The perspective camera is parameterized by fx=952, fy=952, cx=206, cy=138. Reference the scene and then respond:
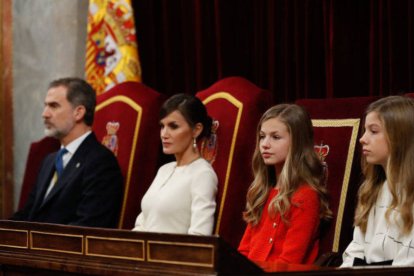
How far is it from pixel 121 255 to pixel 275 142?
113 centimetres

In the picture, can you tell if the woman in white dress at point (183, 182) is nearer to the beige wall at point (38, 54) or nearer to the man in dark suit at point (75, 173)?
the man in dark suit at point (75, 173)

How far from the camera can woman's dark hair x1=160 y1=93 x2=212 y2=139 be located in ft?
14.5

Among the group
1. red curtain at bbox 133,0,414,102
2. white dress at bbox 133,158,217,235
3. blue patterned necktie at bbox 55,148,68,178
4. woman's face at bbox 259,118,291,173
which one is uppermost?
red curtain at bbox 133,0,414,102

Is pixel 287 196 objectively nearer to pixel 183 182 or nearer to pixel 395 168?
pixel 395 168

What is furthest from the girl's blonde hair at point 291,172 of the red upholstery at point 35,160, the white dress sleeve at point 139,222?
the red upholstery at point 35,160

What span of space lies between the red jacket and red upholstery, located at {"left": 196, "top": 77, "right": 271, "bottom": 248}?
489mm

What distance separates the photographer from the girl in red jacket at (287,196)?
3.71 m

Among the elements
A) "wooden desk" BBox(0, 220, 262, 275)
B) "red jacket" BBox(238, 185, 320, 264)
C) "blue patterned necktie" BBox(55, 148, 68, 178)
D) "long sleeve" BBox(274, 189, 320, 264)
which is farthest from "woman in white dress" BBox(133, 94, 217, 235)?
"wooden desk" BBox(0, 220, 262, 275)

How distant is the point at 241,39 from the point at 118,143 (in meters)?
0.93

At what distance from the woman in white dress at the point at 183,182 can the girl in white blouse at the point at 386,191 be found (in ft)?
2.89

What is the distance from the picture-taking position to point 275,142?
3.87 meters

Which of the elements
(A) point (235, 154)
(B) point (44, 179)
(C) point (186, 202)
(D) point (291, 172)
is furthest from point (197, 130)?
(B) point (44, 179)

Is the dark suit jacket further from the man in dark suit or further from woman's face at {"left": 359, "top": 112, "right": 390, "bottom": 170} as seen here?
woman's face at {"left": 359, "top": 112, "right": 390, "bottom": 170}

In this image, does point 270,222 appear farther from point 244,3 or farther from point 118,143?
point 244,3
